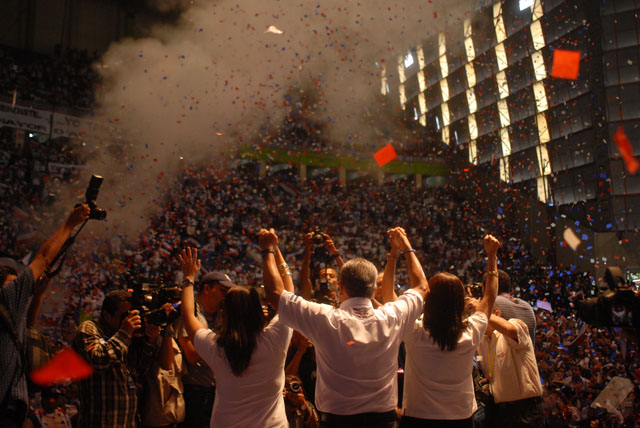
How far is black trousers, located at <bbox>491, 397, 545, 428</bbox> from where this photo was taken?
2490mm

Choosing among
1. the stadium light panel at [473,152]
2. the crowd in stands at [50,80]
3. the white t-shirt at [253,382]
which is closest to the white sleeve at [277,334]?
the white t-shirt at [253,382]

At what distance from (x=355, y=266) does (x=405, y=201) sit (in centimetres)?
1475

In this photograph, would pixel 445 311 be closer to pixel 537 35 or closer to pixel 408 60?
pixel 537 35

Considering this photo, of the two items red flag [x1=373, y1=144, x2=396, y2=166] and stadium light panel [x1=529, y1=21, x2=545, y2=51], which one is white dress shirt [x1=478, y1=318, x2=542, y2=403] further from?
stadium light panel [x1=529, y1=21, x2=545, y2=51]

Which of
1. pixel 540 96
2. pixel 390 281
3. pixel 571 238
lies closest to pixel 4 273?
pixel 390 281

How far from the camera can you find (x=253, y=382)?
176cm

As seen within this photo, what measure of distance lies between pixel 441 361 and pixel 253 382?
701 millimetres

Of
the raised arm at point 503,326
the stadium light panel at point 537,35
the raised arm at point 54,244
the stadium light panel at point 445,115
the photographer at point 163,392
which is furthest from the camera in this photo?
the stadium light panel at point 445,115

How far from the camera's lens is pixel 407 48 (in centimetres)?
2530

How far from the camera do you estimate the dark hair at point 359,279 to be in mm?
1775

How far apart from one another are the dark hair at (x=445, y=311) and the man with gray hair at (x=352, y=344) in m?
0.18

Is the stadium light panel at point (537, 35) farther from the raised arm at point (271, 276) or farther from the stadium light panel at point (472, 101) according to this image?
the raised arm at point (271, 276)

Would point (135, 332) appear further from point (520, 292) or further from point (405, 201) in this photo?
point (405, 201)

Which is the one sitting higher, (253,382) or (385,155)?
(385,155)
